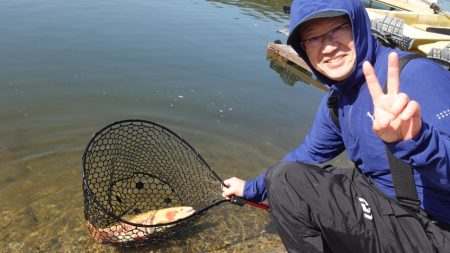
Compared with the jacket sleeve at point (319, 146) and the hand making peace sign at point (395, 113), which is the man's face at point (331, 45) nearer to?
the jacket sleeve at point (319, 146)

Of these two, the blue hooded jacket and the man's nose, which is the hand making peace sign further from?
the man's nose

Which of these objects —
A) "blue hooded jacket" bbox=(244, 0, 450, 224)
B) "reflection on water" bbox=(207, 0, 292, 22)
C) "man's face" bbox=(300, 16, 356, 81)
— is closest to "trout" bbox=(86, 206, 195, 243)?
"blue hooded jacket" bbox=(244, 0, 450, 224)

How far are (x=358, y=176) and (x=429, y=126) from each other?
1019 millimetres

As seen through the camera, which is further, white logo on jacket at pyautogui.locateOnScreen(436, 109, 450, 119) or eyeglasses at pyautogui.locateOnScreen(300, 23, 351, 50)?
eyeglasses at pyautogui.locateOnScreen(300, 23, 351, 50)

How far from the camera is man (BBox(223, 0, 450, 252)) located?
2281mm

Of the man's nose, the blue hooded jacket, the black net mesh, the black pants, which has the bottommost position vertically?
the black net mesh

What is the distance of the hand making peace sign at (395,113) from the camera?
1.83 m

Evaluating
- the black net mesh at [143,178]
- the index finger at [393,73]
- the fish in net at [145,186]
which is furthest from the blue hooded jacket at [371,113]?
the black net mesh at [143,178]

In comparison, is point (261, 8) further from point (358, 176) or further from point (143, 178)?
point (358, 176)

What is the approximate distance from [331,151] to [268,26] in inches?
443

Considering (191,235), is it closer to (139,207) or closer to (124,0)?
(139,207)

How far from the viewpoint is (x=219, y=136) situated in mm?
6047

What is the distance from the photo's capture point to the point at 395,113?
1846 millimetres

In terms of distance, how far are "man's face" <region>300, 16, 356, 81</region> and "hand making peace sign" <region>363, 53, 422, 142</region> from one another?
62 centimetres
